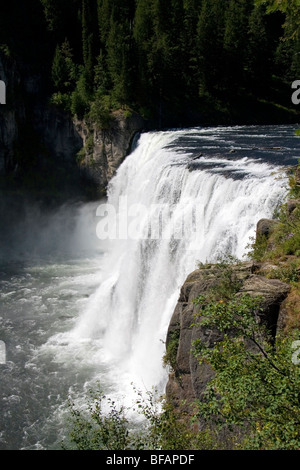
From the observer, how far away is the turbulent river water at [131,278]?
16.1 m

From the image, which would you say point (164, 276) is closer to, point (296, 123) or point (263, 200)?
point (263, 200)

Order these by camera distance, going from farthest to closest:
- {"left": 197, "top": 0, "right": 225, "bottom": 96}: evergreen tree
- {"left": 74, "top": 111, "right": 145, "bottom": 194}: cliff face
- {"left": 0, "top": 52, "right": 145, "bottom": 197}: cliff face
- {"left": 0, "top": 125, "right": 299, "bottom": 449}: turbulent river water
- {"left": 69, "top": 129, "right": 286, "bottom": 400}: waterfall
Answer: {"left": 197, "top": 0, "right": 225, "bottom": 96}: evergreen tree
{"left": 0, "top": 52, "right": 145, "bottom": 197}: cliff face
{"left": 74, "top": 111, "right": 145, "bottom": 194}: cliff face
{"left": 69, "top": 129, "right": 286, "bottom": 400}: waterfall
{"left": 0, "top": 125, "right": 299, "bottom": 449}: turbulent river water

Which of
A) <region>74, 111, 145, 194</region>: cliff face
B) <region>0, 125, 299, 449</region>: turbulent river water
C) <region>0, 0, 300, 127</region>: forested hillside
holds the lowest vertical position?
<region>0, 125, 299, 449</region>: turbulent river water

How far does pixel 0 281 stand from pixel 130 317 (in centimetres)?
1156

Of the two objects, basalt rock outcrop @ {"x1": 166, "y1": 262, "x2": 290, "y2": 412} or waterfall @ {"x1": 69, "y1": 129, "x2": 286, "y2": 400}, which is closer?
basalt rock outcrop @ {"x1": 166, "y1": 262, "x2": 290, "y2": 412}

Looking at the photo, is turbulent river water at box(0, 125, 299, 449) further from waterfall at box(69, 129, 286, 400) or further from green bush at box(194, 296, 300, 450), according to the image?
green bush at box(194, 296, 300, 450)

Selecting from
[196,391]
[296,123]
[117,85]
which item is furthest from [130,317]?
[296,123]

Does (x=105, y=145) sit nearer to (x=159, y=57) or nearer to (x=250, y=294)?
(x=159, y=57)

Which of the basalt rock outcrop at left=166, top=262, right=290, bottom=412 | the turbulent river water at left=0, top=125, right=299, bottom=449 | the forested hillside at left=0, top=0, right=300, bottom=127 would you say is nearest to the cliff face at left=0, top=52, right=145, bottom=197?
the forested hillside at left=0, top=0, right=300, bottom=127

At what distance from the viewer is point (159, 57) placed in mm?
40688

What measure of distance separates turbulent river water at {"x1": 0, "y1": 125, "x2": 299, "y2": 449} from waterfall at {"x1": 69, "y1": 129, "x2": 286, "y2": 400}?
0.06 meters

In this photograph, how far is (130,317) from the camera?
2042cm

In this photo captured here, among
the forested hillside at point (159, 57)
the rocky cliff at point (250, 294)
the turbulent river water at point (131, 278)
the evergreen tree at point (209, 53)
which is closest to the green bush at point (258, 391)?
the rocky cliff at point (250, 294)

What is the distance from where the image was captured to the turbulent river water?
1608 cm
